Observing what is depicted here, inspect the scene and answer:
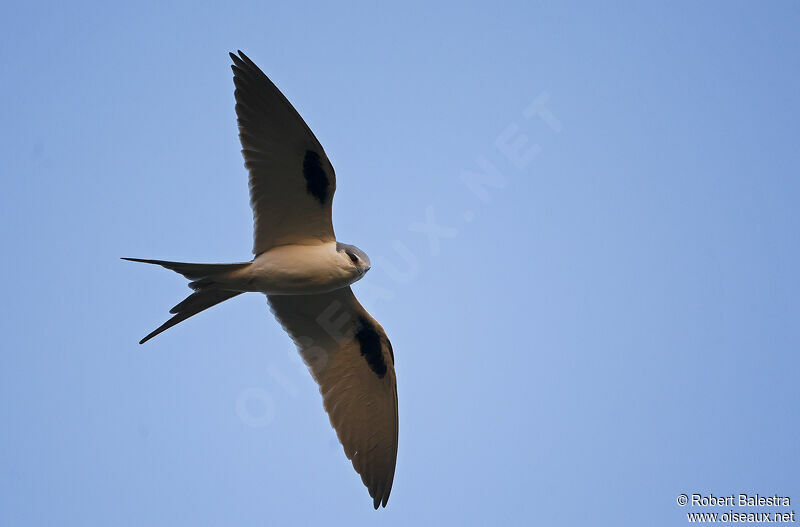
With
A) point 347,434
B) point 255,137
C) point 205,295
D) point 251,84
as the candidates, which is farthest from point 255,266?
point 347,434

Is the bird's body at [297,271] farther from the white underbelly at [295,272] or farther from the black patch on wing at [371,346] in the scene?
the black patch on wing at [371,346]

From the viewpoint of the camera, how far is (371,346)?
905 centimetres

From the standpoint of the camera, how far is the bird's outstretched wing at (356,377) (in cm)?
890

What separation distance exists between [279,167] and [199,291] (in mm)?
1502

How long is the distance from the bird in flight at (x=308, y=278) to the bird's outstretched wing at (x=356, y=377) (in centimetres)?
1

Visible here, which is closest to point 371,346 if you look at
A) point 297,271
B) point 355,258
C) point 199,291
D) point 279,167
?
point 355,258

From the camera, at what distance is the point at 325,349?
9.02m

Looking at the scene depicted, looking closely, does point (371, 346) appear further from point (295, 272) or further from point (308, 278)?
point (295, 272)

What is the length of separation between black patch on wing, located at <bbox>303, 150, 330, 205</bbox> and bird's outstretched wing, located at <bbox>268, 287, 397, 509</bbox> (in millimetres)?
1515

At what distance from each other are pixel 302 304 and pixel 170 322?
1678 mm

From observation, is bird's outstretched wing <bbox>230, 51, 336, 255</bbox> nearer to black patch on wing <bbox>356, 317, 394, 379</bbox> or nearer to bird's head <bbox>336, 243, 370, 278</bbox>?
bird's head <bbox>336, 243, 370, 278</bbox>

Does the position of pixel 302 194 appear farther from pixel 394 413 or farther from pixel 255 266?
pixel 394 413

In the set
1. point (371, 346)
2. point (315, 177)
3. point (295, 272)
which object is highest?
point (315, 177)

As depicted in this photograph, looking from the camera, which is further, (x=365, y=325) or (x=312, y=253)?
(x=365, y=325)
